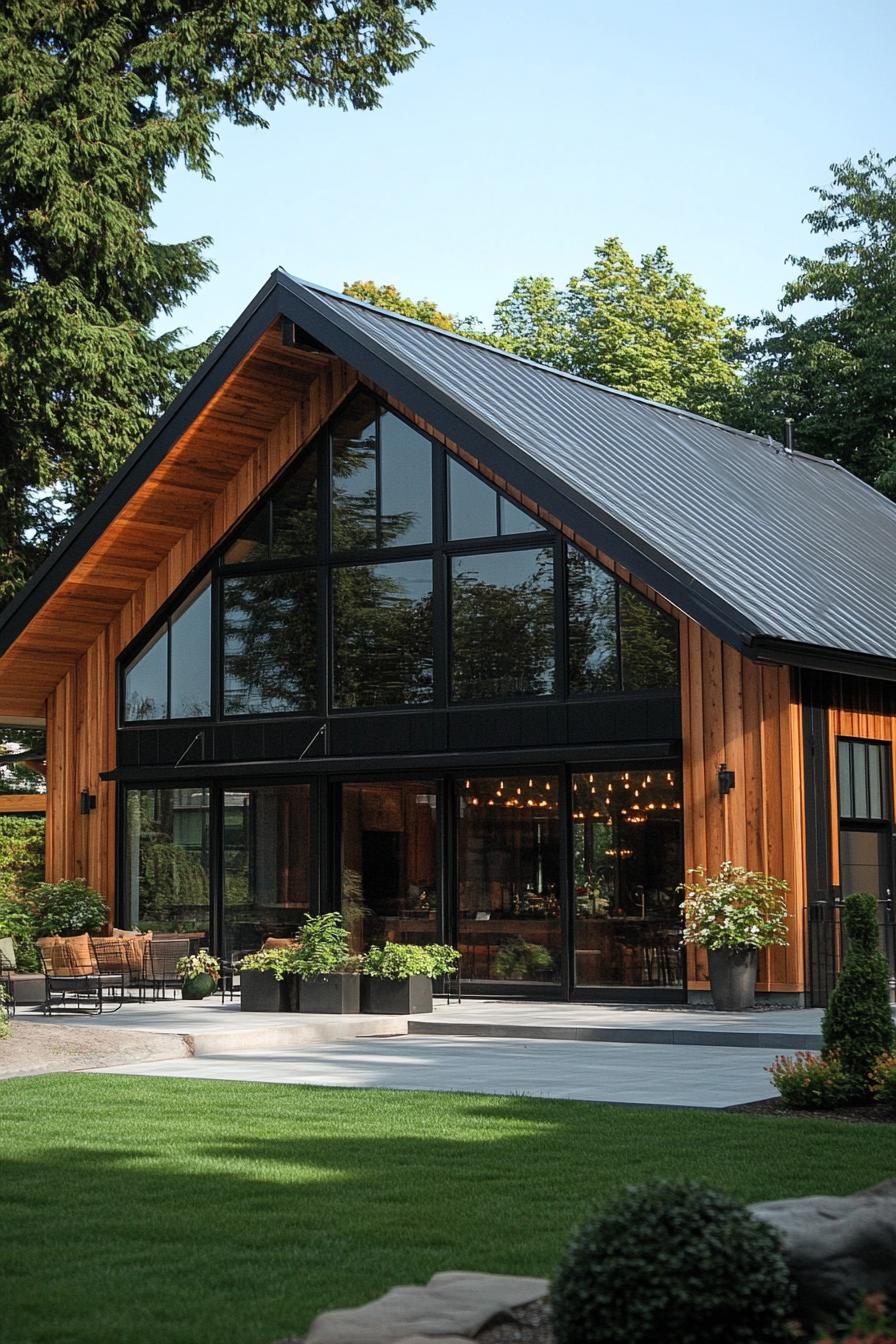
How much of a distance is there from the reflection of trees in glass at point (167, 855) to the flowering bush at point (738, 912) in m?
→ 7.29

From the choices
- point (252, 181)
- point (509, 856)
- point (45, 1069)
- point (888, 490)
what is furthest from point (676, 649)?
point (888, 490)

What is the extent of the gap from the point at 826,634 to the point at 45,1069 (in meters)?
9.10

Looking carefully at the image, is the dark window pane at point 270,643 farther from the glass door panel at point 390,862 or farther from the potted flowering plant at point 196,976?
the potted flowering plant at point 196,976

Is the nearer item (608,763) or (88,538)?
(608,763)

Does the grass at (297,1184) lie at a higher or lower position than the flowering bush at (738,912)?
→ lower

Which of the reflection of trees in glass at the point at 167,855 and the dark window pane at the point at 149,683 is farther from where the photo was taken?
the dark window pane at the point at 149,683

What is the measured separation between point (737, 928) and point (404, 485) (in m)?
7.03

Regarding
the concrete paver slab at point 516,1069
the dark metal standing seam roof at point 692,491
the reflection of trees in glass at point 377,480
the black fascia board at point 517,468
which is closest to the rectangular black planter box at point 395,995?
the concrete paver slab at point 516,1069

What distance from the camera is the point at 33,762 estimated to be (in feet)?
105

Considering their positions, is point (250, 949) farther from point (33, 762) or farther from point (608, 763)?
point (33, 762)

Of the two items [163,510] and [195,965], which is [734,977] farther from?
[163,510]

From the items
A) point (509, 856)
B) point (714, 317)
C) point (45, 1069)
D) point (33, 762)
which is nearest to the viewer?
point (45, 1069)

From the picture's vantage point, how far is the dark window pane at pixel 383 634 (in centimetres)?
2088

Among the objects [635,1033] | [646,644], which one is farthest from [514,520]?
[635,1033]
